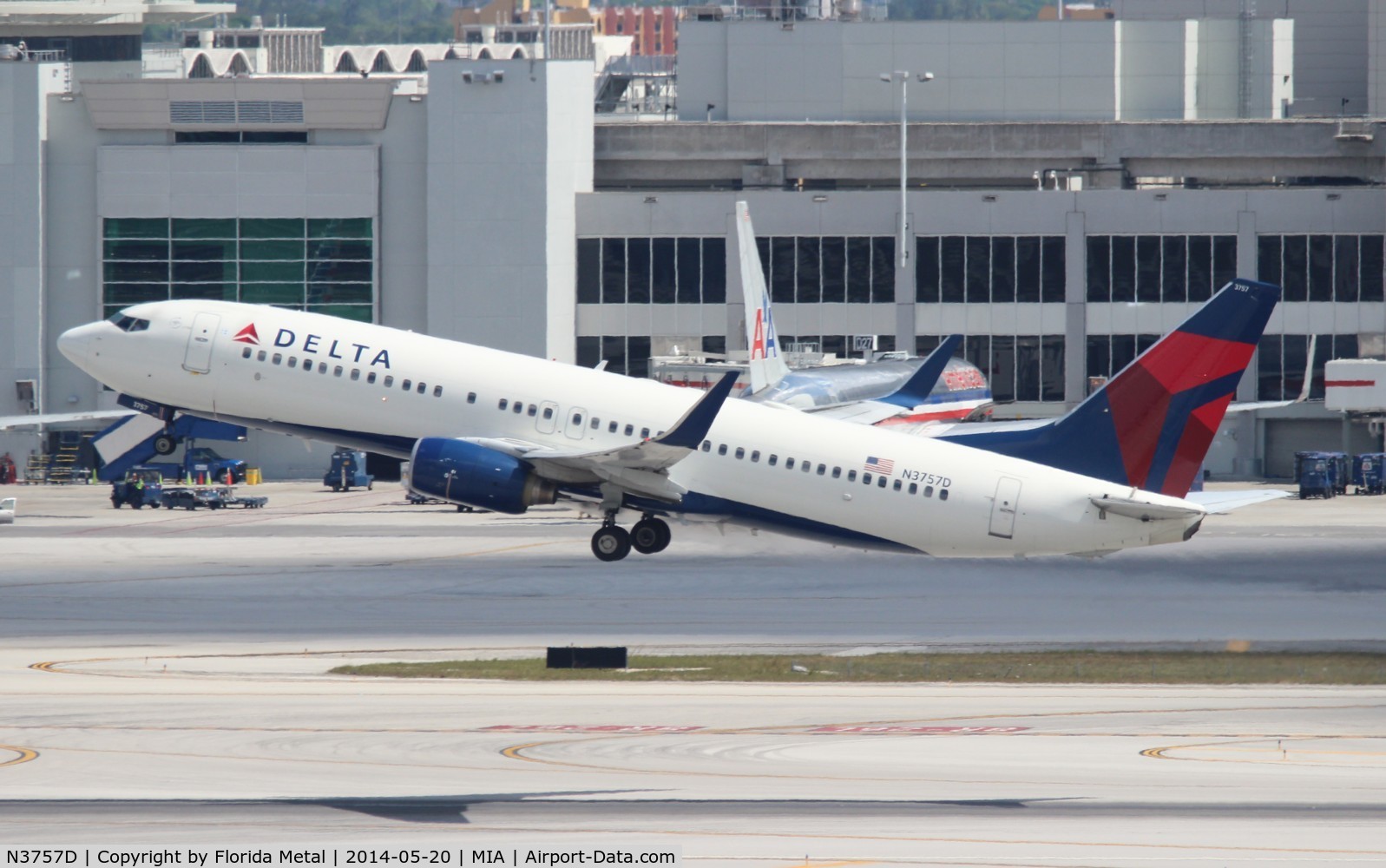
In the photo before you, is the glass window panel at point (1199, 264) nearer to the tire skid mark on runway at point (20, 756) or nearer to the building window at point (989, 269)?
the building window at point (989, 269)

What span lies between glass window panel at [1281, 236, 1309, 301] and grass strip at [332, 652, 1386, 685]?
223 ft

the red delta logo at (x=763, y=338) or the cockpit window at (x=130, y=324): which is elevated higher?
the cockpit window at (x=130, y=324)

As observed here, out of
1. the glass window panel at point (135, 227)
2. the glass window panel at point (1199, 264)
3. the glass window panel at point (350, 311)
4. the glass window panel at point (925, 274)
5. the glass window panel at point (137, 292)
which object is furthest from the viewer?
the glass window panel at point (925, 274)

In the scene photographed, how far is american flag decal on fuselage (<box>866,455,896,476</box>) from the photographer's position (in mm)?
48062

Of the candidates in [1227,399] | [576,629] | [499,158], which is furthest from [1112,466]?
[499,158]

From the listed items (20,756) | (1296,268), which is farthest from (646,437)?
(1296,268)

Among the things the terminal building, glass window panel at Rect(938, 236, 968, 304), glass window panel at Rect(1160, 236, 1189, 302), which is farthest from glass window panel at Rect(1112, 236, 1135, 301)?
glass window panel at Rect(938, 236, 968, 304)

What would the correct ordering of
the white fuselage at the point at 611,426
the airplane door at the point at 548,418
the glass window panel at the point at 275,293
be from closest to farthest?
the white fuselage at the point at 611,426 → the airplane door at the point at 548,418 → the glass window panel at the point at 275,293

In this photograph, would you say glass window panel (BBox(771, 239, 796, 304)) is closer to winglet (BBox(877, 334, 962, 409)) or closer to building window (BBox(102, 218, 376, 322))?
building window (BBox(102, 218, 376, 322))

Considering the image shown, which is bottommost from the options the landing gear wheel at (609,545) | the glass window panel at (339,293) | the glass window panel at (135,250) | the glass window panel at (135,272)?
the landing gear wheel at (609,545)

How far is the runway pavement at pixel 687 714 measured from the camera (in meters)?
26.0

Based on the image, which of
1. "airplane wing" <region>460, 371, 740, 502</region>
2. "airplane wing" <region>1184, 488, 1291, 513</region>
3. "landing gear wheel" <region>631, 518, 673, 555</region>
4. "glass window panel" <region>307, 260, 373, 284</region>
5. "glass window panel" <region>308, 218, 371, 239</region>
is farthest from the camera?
"glass window panel" <region>307, 260, 373, 284</region>

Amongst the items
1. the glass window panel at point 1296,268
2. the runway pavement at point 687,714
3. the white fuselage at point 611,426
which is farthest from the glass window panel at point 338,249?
the glass window panel at point 1296,268

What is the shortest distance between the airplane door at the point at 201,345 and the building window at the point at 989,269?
62.0 m
